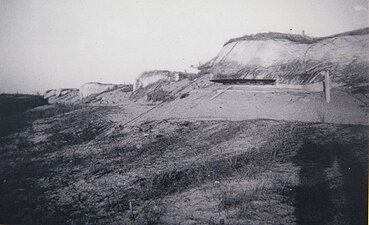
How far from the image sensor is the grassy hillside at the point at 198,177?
4586mm

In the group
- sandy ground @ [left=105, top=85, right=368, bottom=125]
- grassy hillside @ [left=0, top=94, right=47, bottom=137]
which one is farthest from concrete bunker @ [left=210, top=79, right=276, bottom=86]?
grassy hillside @ [left=0, top=94, right=47, bottom=137]

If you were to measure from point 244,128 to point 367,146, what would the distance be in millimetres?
3249

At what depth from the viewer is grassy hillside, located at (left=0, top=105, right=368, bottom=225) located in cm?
459

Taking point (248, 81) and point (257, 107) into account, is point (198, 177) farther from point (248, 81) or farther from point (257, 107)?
point (248, 81)

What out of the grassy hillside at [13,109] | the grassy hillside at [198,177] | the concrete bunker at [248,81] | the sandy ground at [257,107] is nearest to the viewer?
the grassy hillside at [198,177]

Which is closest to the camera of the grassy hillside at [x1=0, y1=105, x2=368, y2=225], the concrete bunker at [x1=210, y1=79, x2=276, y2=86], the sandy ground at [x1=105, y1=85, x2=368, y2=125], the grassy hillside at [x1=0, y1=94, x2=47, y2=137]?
the grassy hillside at [x1=0, y1=105, x2=368, y2=225]

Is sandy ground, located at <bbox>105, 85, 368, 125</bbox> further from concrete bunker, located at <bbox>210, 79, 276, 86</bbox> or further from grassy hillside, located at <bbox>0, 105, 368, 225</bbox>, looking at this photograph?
grassy hillside, located at <bbox>0, 105, 368, 225</bbox>

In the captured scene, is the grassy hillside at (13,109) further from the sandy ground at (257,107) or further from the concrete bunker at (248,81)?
the concrete bunker at (248,81)

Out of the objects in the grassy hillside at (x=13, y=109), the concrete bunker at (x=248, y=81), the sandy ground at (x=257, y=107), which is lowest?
the grassy hillside at (x=13, y=109)

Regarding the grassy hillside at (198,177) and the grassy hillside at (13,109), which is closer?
the grassy hillside at (198,177)

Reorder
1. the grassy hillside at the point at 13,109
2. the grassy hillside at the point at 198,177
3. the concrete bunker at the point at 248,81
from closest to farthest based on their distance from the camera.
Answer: the grassy hillside at the point at 198,177, the concrete bunker at the point at 248,81, the grassy hillside at the point at 13,109

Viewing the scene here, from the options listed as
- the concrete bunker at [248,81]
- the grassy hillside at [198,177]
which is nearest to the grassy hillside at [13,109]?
the grassy hillside at [198,177]

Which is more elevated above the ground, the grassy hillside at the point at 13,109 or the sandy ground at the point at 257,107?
the sandy ground at the point at 257,107

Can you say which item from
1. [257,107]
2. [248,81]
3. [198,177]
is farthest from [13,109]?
[198,177]
